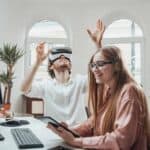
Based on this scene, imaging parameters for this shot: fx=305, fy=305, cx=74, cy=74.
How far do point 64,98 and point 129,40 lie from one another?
3180 mm

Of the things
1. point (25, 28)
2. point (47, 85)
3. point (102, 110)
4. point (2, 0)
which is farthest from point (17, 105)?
point (102, 110)

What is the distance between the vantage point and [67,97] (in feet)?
9.29

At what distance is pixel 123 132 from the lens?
1435mm

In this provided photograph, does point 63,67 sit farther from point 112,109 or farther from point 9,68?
point 112,109

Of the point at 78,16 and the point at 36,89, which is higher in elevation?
the point at 78,16

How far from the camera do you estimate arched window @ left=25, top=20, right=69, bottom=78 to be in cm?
575

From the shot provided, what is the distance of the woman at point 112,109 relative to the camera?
4.74 ft

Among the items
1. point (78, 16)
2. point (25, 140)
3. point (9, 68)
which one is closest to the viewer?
point (25, 140)

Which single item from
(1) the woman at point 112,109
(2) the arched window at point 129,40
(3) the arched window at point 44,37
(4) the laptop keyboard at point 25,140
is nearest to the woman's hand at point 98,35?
(1) the woman at point 112,109

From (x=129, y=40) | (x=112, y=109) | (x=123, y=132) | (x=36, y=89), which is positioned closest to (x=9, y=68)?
(x=36, y=89)

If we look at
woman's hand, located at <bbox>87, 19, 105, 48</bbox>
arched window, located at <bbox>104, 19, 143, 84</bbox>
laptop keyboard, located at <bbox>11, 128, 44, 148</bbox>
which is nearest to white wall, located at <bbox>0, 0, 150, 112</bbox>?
arched window, located at <bbox>104, 19, 143, 84</bbox>

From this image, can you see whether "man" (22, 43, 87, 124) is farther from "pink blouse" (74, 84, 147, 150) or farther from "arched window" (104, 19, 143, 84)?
"arched window" (104, 19, 143, 84)

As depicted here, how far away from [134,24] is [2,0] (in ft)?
7.99

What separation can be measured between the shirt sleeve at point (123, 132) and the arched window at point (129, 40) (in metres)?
4.14
